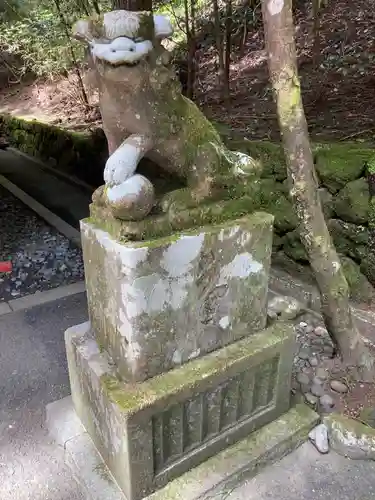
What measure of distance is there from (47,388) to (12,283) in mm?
1634

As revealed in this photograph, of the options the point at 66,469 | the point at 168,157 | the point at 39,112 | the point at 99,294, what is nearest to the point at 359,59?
the point at 168,157

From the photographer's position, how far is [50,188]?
7.35 meters

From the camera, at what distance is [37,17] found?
9.23 m

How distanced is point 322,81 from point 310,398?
3843mm

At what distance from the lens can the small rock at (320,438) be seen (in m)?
2.17

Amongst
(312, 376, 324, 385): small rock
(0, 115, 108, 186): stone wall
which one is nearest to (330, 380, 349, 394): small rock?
(312, 376, 324, 385): small rock

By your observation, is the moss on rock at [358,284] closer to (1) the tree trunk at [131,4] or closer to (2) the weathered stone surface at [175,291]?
(2) the weathered stone surface at [175,291]

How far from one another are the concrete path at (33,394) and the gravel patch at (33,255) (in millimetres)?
477

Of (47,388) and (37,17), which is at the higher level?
(37,17)

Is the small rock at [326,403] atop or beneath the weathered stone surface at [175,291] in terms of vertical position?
beneath

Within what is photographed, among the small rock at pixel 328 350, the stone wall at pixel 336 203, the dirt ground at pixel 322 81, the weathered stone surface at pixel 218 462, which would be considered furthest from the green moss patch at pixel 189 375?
the dirt ground at pixel 322 81

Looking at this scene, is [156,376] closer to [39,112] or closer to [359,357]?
[359,357]

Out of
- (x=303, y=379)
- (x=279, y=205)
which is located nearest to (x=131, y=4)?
(x=279, y=205)

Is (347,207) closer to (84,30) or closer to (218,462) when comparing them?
(218,462)
